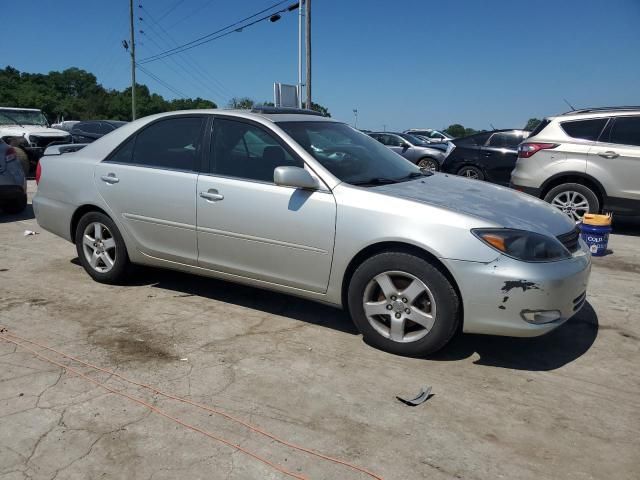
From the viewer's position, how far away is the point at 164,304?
4645 mm

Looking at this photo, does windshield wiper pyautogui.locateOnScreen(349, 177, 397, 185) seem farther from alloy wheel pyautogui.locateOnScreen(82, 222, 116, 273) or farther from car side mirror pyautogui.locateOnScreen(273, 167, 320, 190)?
alloy wheel pyautogui.locateOnScreen(82, 222, 116, 273)

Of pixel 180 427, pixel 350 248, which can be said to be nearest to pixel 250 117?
pixel 350 248

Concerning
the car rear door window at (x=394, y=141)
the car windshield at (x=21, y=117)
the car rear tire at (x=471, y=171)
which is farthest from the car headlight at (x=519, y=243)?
the car windshield at (x=21, y=117)

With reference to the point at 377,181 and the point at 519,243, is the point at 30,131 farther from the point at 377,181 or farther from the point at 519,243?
the point at 519,243

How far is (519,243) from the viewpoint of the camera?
11.1ft

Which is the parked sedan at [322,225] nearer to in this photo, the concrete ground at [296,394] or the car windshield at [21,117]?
the concrete ground at [296,394]

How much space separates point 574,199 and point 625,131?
110 cm

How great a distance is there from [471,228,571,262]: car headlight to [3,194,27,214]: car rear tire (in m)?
7.39

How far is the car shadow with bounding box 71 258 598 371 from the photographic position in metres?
3.70

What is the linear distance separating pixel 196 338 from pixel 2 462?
1557 mm

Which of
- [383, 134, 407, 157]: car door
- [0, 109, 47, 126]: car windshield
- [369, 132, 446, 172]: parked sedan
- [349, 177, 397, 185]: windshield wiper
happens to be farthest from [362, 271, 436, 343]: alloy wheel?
[0, 109, 47, 126]: car windshield

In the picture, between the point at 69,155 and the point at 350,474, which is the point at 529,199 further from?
the point at 69,155

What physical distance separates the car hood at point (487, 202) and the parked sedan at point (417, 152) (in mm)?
11439

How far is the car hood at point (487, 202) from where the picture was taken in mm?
3580
